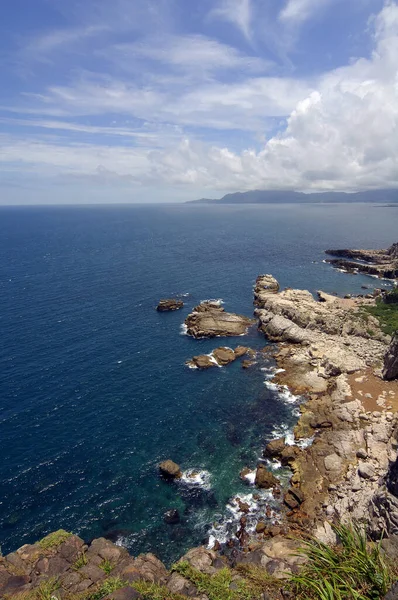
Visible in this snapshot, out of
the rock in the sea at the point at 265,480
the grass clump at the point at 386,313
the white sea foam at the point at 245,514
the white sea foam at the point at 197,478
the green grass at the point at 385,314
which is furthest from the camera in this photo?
the grass clump at the point at 386,313

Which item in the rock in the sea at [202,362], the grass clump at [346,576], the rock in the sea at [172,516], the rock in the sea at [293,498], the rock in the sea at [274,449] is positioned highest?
the grass clump at [346,576]

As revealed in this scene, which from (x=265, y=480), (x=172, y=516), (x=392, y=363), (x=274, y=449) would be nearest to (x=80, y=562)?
(x=172, y=516)

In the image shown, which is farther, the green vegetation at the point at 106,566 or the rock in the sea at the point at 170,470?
the rock in the sea at the point at 170,470

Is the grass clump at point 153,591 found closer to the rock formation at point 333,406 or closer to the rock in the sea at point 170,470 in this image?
the rock in the sea at point 170,470

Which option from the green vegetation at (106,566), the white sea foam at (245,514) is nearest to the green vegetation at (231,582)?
the green vegetation at (106,566)

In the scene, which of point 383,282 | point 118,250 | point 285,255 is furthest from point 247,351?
point 118,250

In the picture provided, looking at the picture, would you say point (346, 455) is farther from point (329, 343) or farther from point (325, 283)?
point (325, 283)
